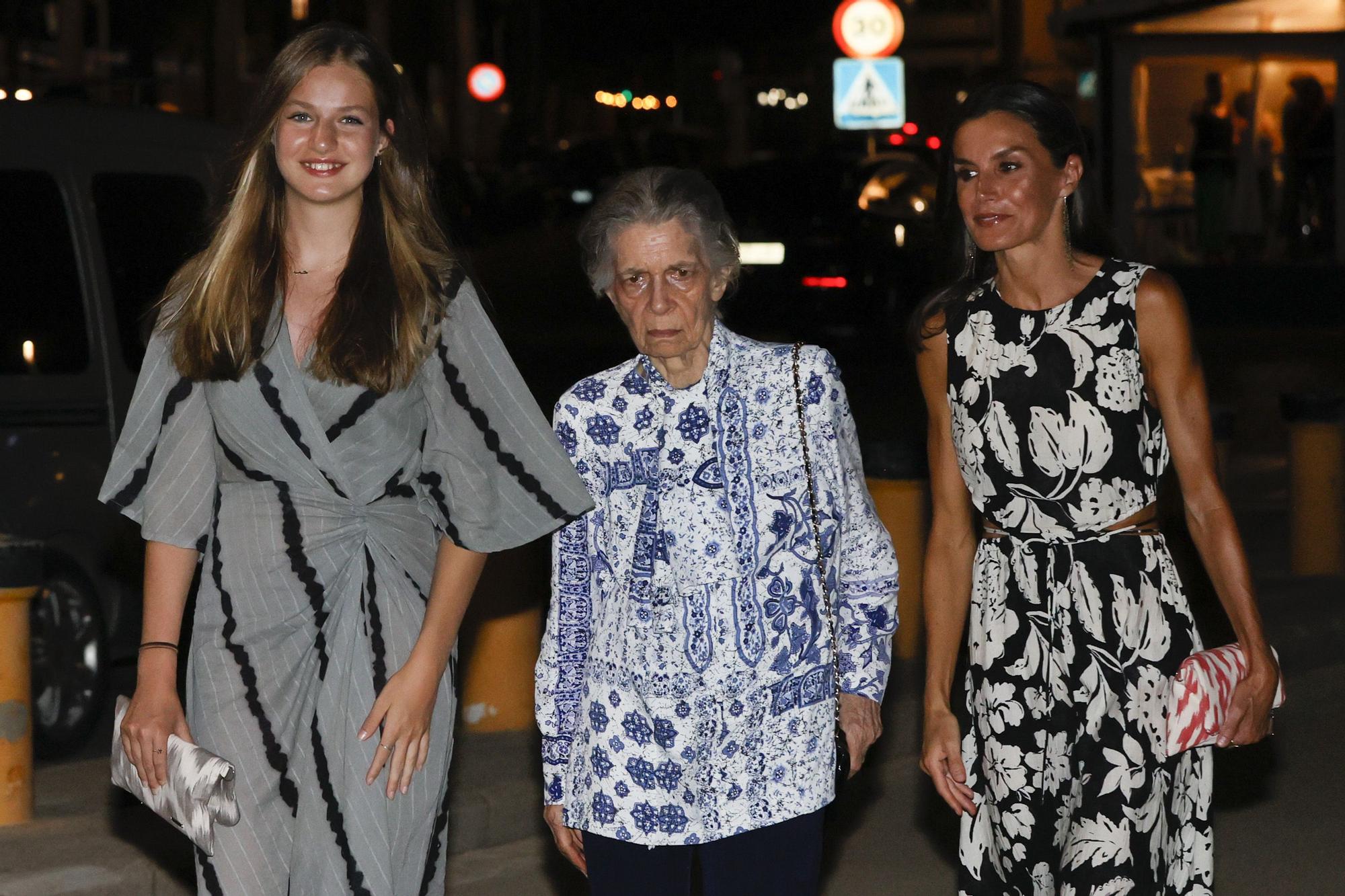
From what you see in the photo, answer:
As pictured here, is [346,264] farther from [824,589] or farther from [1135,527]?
[1135,527]

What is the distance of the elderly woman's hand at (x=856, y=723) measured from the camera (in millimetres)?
3641

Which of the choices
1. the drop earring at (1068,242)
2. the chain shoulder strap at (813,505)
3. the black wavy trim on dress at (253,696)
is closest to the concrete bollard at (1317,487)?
the drop earring at (1068,242)

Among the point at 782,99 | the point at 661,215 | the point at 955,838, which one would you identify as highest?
the point at 782,99

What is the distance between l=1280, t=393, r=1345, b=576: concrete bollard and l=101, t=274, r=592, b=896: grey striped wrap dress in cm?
736

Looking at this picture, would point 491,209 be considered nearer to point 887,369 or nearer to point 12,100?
point 887,369

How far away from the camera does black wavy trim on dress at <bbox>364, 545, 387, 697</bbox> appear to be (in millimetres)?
3318

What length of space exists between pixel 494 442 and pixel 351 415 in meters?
0.26

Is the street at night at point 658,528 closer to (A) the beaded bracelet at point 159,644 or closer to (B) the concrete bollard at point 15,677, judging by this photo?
(A) the beaded bracelet at point 159,644

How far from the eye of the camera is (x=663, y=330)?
11.7ft

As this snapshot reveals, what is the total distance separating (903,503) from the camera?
8242 millimetres

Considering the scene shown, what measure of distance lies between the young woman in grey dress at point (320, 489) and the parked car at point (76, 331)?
13.0 feet

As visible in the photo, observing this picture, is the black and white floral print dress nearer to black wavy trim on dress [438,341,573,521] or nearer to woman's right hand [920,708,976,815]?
woman's right hand [920,708,976,815]

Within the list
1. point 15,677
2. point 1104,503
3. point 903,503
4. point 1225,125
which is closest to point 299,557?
point 1104,503

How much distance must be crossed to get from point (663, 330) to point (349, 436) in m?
0.64
